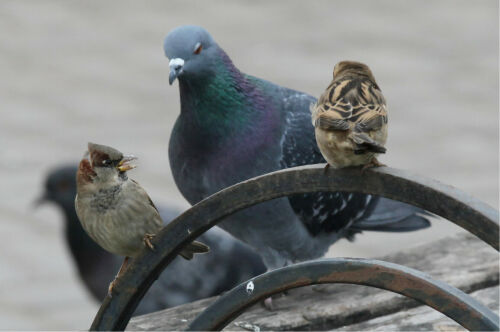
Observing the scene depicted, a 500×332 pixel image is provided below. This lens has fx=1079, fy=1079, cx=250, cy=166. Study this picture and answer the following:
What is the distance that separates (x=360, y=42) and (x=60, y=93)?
217 cm

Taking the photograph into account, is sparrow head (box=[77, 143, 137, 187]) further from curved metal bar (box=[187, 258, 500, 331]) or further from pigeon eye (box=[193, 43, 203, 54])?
pigeon eye (box=[193, 43, 203, 54])

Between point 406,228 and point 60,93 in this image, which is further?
point 60,93

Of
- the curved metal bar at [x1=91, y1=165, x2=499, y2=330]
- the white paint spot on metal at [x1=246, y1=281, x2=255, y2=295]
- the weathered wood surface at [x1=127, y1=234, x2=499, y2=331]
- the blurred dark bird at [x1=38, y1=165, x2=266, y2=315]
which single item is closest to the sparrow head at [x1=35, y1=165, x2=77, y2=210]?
the blurred dark bird at [x1=38, y1=165, x2=266, y2=315]

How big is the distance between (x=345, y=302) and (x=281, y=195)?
1.12 meters

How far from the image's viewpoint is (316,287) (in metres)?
3.03

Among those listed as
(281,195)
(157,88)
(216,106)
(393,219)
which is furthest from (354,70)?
(157,88)

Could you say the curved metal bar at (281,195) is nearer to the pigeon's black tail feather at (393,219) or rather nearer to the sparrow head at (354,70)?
the sparrow head at (354,70)

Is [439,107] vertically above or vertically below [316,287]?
above

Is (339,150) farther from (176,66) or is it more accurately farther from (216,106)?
(216,106)

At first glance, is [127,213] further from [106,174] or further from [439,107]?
[439,107]

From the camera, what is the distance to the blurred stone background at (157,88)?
5.55 m

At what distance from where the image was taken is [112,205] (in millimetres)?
2025

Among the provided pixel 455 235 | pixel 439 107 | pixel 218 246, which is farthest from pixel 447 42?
pixel 455 235

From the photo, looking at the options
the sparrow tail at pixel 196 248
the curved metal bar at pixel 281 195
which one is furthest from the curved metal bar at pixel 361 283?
the sparrow tail at pixel 196 248
